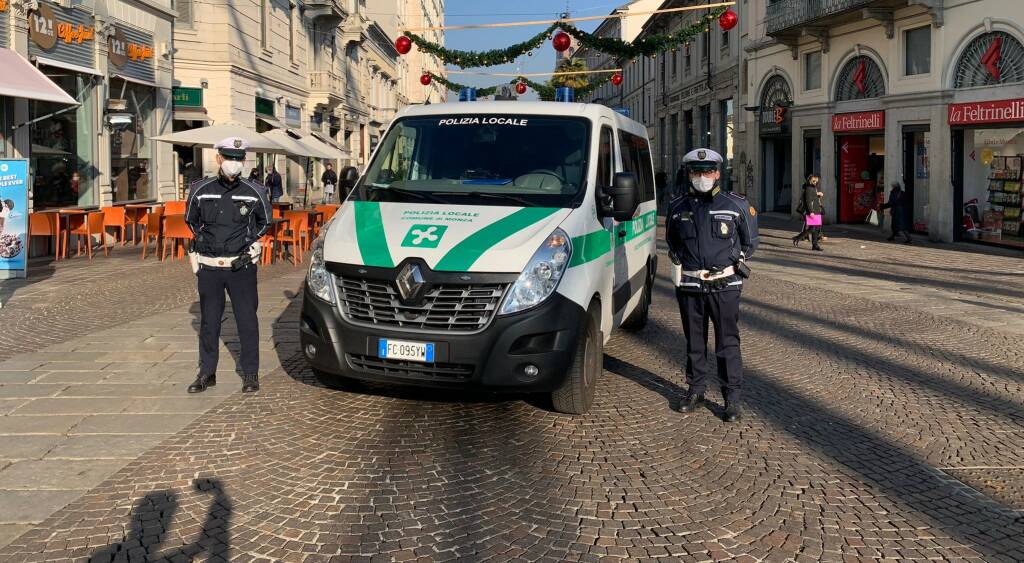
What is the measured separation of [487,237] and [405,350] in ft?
2.76

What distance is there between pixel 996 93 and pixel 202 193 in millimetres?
18027

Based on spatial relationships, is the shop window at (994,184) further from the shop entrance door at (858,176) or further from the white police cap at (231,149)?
the white police cap at (231,149)

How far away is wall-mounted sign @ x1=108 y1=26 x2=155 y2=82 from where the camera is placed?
1842 cm

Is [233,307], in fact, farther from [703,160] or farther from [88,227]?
[88,227]

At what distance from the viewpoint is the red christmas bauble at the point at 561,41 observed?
19578 millimetres

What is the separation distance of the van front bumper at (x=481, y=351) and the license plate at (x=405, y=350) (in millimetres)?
27

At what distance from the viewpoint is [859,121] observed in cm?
2375

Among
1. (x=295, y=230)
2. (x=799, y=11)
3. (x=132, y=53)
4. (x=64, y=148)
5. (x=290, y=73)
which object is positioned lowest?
(x=295, y=230)

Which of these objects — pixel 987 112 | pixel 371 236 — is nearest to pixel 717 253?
pixel 371 236

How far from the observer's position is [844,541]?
3797 millimetres

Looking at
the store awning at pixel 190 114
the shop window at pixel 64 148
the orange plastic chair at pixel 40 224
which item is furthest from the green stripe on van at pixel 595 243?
the store awning at pixel 190 114

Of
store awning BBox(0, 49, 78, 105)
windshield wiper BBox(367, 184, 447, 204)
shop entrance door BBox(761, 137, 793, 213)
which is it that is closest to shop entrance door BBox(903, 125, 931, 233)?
shop entrance door BBox(761, 137, 793, 213)

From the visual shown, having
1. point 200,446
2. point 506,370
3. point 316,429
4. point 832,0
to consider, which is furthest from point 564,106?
point 832,0

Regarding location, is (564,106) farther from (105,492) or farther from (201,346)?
(105,492)
